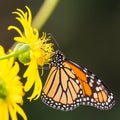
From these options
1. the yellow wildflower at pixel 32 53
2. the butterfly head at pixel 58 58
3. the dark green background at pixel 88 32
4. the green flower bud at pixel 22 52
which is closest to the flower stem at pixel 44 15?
the butterfly head at pixel 58 58

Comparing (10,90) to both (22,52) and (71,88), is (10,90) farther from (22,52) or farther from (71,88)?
(71,88)

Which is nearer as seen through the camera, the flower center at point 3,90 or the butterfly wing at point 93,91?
the flower center at point 3,90

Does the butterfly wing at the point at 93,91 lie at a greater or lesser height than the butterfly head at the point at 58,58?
lesser

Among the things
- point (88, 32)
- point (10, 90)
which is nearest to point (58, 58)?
point (10, 90)

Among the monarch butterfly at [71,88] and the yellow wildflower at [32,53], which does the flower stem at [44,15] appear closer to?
the monarch butterfly at [71,88]

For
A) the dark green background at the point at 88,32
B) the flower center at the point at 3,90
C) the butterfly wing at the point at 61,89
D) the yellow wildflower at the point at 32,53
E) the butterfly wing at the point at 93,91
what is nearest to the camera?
the yellow wildflower at the point at 32,53

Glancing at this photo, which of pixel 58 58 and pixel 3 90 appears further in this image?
pixel 58 58
